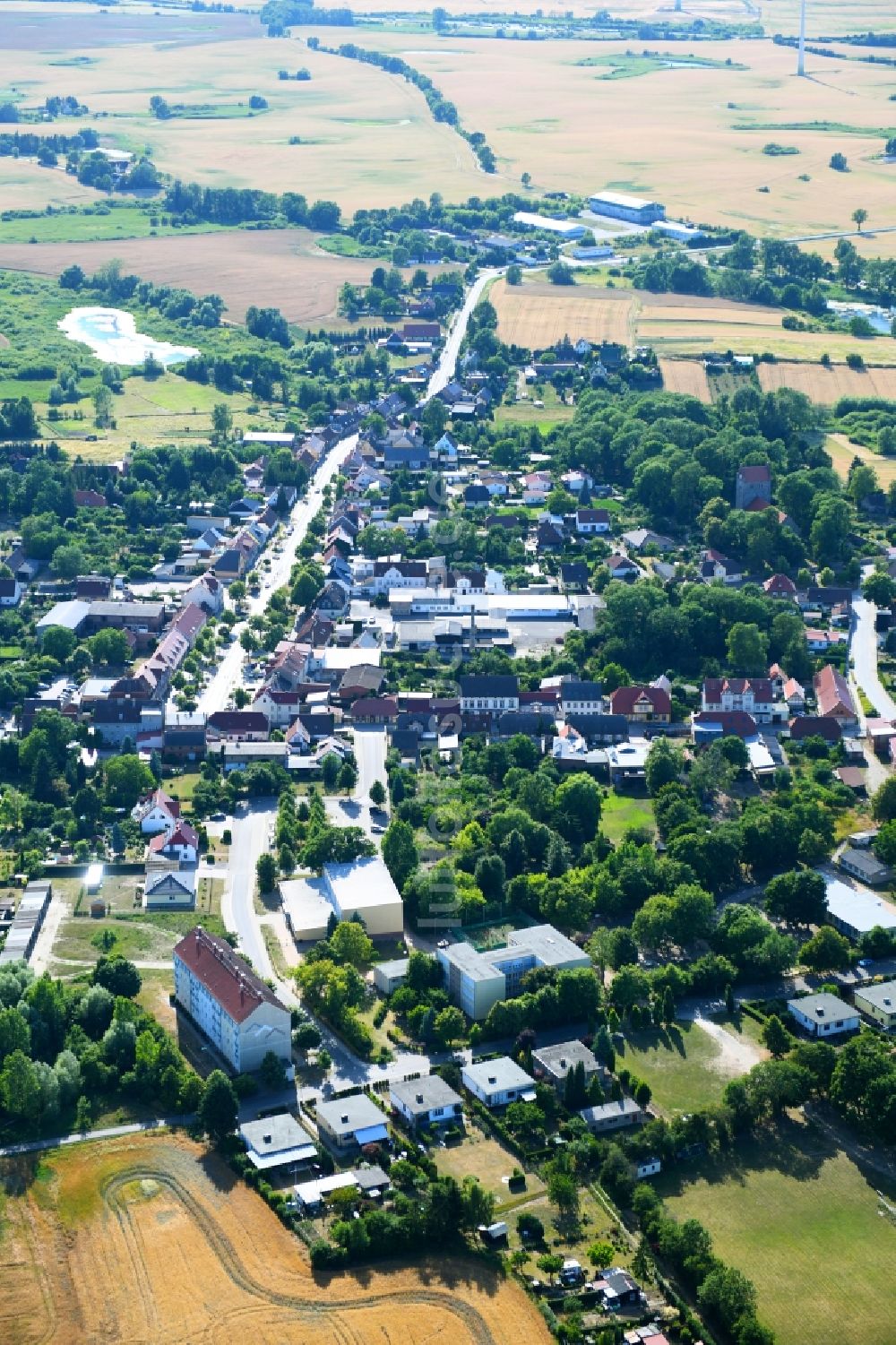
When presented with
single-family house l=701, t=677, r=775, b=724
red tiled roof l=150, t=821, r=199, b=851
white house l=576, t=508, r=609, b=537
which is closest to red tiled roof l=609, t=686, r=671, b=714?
single-family house l=701, t=677, r=775, b=724

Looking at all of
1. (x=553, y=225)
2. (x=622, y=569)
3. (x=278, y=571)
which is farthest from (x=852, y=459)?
(x=553, y=225)

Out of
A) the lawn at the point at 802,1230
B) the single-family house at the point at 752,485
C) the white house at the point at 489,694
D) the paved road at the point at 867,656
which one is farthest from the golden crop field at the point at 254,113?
the lawn at the point at 802,1230

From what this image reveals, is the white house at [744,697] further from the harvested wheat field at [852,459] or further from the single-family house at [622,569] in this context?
the harvested wheat field at [852,459]

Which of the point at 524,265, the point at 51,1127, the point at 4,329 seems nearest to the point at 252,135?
the point at 524,265

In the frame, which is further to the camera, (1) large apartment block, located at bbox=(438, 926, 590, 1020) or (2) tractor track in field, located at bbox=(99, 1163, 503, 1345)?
(1) large apartment block, located at bbox=(438, 926, 590, 1020)

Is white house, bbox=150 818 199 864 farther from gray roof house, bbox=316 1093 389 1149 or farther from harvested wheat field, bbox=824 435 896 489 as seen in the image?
harvested wheat field, bbox=824 435 896 489

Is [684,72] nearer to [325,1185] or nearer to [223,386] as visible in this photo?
[223,386]
